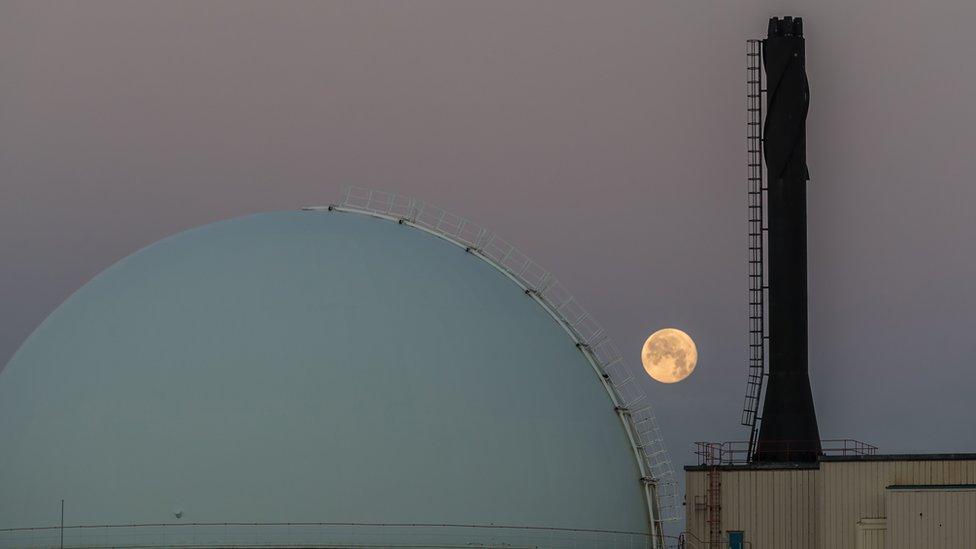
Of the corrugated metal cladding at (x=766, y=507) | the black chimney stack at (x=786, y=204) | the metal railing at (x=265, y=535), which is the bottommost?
the metal railing at (x=265, y=535)

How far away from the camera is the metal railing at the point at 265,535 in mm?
33031

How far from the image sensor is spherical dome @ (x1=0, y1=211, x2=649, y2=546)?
33531mm

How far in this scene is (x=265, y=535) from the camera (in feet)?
108

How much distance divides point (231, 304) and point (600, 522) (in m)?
8.39

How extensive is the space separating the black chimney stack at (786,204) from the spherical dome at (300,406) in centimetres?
1032

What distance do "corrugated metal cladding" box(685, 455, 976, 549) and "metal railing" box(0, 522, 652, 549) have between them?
745 centimetres

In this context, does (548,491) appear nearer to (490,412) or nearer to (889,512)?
(490,412)

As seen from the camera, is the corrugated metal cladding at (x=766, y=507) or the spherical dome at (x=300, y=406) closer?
the spherical dome at (x=300, y=406)

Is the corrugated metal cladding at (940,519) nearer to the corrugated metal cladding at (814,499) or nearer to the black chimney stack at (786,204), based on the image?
the corrugated metal cladding at (814,499)

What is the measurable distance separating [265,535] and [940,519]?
42.4 ft

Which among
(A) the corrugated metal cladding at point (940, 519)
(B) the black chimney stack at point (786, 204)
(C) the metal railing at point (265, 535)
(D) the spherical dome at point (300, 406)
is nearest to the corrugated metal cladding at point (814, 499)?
(A) the corrugated metal cladding at point (940, 519)

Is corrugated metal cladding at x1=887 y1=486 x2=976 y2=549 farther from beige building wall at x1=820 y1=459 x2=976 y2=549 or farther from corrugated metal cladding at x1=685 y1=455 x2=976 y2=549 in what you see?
beige building wall at x1=820 y1=459 x2=976 y2=549

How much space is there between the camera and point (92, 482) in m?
34.2

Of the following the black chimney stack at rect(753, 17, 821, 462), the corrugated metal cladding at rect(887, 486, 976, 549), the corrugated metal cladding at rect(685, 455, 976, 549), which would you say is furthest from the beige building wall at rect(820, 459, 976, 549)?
the black chimney stack at rect(753, 17, 821, 462)
